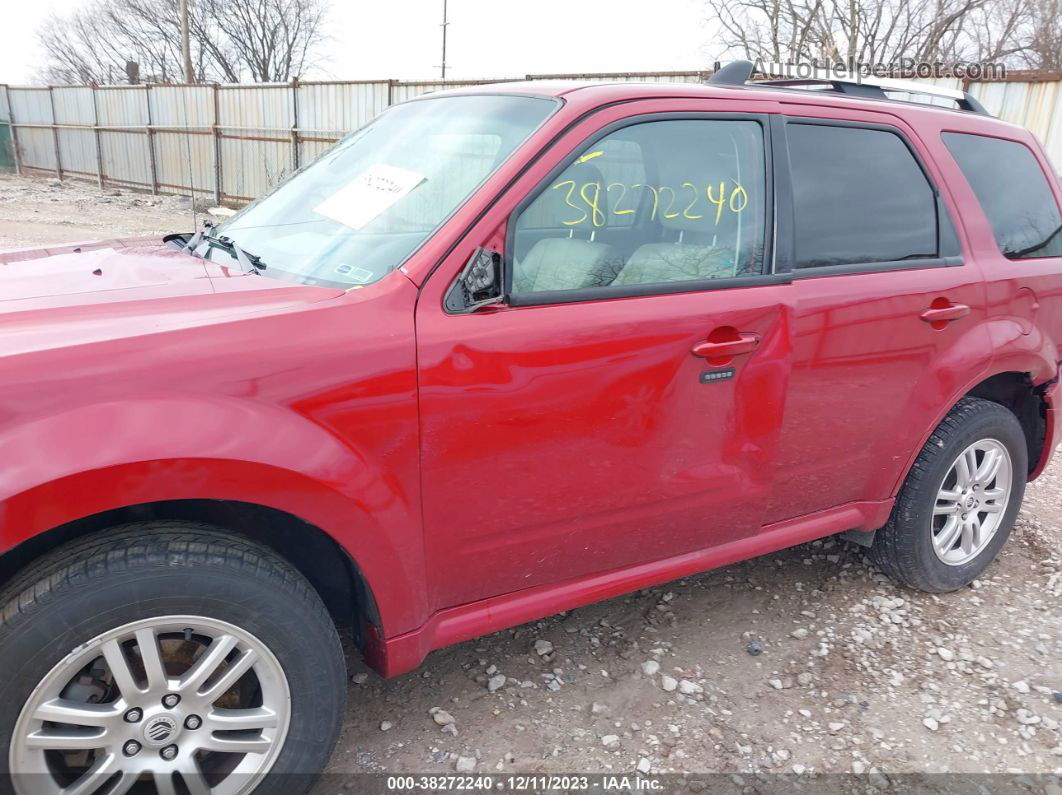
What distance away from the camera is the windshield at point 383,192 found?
221 cm

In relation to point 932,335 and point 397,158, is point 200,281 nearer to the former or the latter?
point 397,158

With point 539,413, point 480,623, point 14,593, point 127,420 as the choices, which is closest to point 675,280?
point 539,413

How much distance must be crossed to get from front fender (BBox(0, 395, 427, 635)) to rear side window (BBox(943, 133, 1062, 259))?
2.53 meters

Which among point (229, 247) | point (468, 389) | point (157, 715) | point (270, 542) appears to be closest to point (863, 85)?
point (468, 389)

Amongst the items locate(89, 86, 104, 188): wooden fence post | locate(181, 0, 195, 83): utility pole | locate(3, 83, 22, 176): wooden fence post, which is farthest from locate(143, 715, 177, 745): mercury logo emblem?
locate(3, 83, 22, 176): wooden fence post

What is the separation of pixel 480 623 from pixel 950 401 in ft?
6.58

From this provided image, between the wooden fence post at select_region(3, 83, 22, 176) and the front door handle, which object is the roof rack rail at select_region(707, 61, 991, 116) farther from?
the wooden fence post at select_region(3, 83, 22, 176)

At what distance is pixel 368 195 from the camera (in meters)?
2.45

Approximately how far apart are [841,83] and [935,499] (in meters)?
1.69

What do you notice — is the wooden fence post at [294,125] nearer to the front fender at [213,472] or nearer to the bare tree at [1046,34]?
the front fender at [213,472]

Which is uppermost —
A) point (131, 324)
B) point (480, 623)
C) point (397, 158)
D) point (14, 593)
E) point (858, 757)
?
point (397, 158)

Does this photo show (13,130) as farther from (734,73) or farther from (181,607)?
(181,607)

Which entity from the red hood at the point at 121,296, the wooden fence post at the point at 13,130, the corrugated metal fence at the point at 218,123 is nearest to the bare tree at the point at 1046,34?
the corrugated metal fence at the point at 218,123

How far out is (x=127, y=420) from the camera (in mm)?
1667
